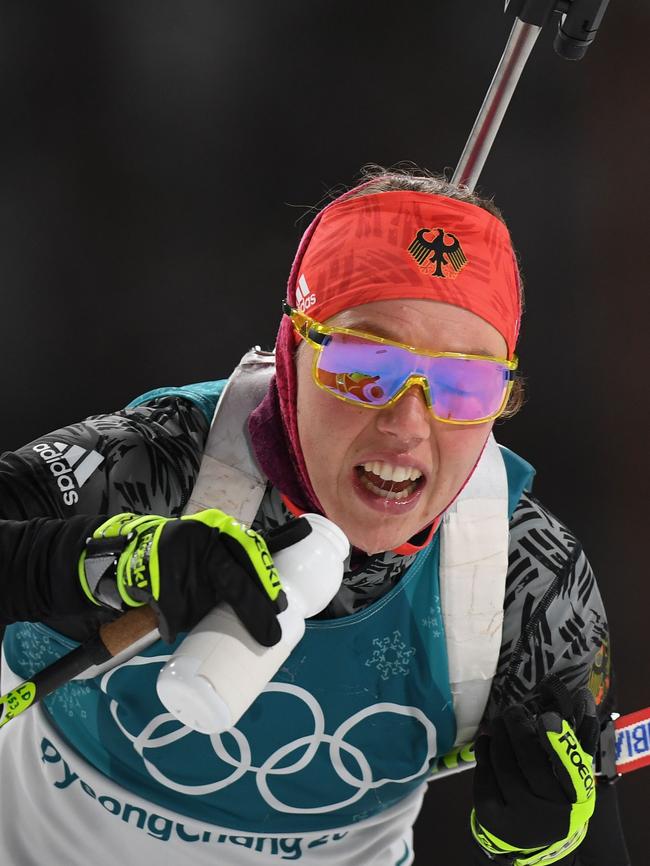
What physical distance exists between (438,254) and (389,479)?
31 cm

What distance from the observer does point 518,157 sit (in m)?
2.58

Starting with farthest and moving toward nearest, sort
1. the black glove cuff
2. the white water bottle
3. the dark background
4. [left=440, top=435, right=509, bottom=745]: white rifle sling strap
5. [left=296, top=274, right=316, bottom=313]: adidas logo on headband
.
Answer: the dark background → [left=440, top=435, right=509, bottom=745]: white rifle sling strap → [left=296, top=274, right=316, bottom=313]: adidas logo on headband → the black glove cuff → the white water bottle

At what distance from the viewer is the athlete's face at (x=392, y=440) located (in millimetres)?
1547

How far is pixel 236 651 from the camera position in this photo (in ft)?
3.92

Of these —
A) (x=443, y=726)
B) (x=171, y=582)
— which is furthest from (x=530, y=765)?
(x=171, y=582)

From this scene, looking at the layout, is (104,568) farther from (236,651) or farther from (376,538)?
(376,538)

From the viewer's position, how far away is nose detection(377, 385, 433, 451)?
1534mm

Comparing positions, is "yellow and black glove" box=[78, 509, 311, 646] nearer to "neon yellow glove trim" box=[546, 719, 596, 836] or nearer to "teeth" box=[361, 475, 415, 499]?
"teeth" box=[361, 475, 415, 499]

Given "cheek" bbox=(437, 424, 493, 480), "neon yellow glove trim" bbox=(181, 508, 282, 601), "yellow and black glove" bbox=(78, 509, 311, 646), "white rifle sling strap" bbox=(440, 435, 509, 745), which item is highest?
"cheek" bbox=(437, 424, 493, 480)

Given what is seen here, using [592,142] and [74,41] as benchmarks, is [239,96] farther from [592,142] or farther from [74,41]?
[592,142]

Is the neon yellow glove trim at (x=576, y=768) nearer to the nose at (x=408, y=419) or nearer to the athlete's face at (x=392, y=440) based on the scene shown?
the athlete's face at (x=392, y=440)

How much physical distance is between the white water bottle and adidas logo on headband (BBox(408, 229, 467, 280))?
445mm

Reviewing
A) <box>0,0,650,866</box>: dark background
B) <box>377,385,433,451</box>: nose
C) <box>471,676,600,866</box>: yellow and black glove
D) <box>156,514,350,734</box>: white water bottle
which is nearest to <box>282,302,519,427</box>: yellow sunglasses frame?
<box>377,385,433,451</box>: nose

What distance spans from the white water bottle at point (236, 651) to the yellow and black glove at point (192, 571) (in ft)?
0.05
